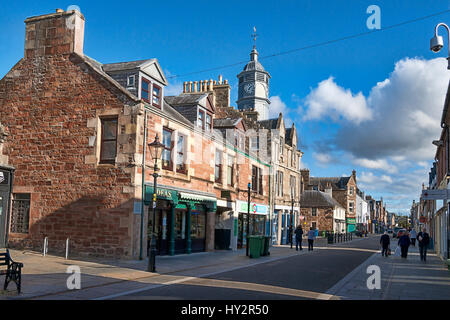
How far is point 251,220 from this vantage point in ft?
102

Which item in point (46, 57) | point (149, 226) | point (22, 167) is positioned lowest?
point (149, 226)

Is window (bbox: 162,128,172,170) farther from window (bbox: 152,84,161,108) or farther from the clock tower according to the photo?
the clock tower

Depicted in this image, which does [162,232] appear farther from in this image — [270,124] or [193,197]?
[270,124]

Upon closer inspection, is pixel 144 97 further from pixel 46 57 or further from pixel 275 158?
pixel 275 158

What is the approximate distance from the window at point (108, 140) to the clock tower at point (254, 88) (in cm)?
5581

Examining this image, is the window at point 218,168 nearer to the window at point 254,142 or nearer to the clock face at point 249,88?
the window at point 254,142

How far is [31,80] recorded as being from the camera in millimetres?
20016

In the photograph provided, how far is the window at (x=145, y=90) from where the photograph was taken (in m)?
19.8

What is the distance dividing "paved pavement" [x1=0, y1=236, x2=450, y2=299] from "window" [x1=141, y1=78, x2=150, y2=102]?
24.3ft

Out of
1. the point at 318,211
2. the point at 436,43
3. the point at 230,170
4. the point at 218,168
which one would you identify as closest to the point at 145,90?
the point at 218,168

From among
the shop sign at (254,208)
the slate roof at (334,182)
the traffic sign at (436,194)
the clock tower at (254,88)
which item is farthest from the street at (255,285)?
the slate roof at (334,182)

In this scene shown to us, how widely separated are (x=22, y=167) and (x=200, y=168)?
338 inches

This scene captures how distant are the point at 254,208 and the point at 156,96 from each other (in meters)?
12.8
